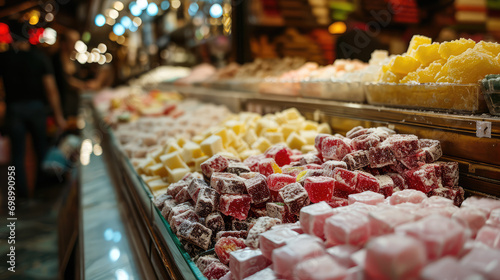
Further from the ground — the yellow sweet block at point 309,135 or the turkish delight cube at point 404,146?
the turkish delight cube at point 404,146

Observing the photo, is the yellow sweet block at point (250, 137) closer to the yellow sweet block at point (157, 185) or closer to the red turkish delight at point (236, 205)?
the yellow sweet block at point (157, 185)

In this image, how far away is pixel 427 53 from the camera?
4.77 feet

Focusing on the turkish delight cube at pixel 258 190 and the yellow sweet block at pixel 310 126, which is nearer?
the turkish delight cube at pixel 258 190

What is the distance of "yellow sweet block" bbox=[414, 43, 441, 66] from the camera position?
1439 mm

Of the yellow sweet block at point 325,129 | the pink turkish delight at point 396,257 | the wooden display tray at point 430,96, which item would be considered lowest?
the yellow sweet block at point 325,129

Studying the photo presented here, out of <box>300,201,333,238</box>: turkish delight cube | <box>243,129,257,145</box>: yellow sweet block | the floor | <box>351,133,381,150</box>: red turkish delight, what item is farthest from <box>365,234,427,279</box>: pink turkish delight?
the floor

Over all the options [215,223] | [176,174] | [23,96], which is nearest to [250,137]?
[176,174]

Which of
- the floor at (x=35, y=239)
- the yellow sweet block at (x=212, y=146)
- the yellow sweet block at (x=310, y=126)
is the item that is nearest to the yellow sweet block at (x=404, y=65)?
the yellow sweet block at (x=310, y=126)

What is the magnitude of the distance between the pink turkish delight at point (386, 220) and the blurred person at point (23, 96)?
198 inches

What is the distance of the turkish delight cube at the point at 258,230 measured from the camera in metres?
0.98

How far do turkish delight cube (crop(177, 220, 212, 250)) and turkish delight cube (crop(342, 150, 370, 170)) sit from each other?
557mm

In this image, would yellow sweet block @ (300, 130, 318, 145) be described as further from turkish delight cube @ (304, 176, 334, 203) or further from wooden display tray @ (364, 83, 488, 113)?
turkish delight cube @ (304, 176, 334, 203)

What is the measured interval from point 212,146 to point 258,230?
82cm

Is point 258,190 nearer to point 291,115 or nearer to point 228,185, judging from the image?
point 228,185
